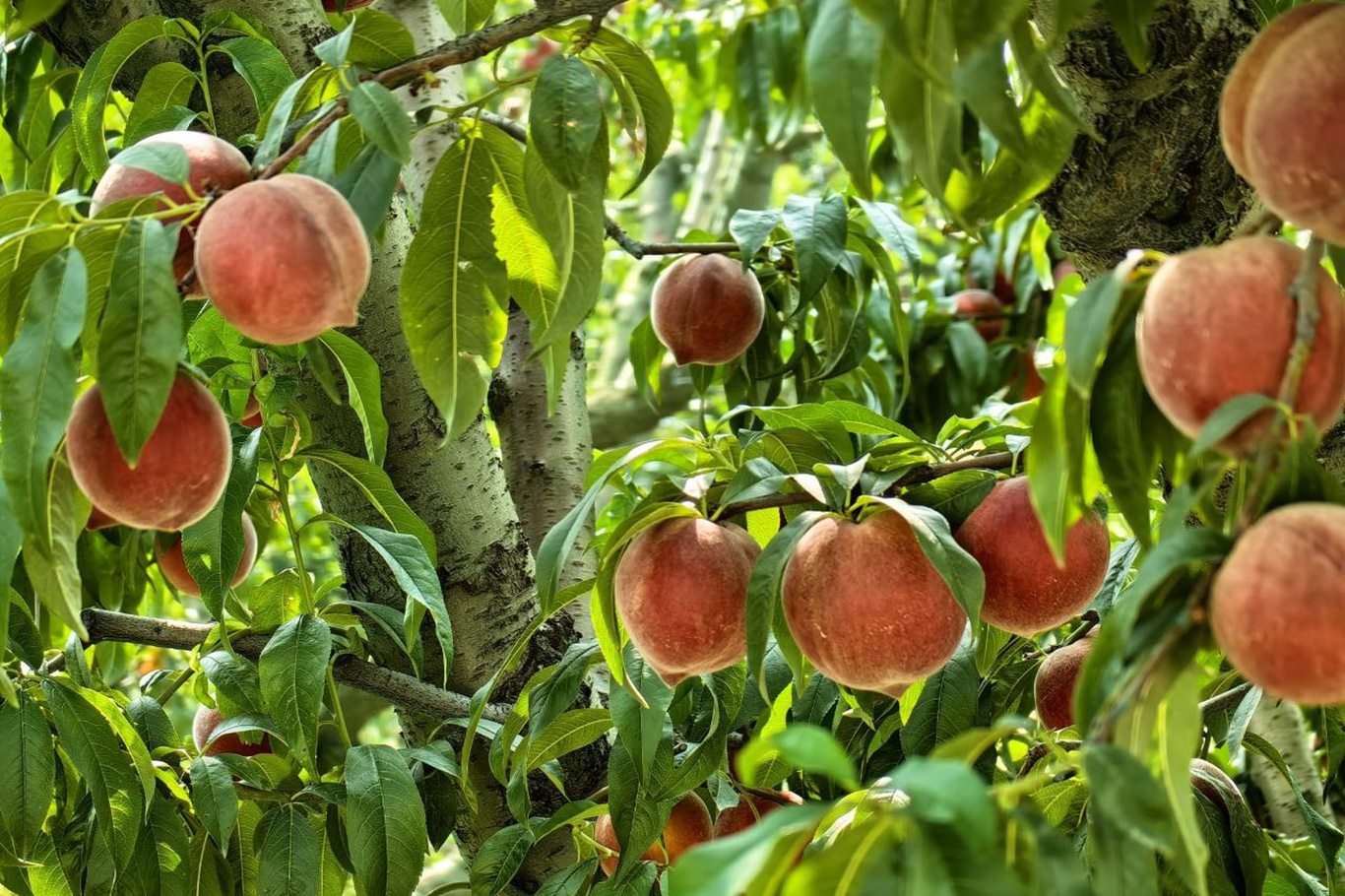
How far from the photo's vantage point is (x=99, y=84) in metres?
1.17

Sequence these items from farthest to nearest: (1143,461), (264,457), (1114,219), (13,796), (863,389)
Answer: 1. (863,389)
2. (264,457)
3. (13,796)
4. (1114,219)
5. (1143,461)

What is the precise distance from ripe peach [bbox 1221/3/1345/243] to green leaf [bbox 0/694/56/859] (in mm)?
946

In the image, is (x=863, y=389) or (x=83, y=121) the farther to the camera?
(x=863, y=389)

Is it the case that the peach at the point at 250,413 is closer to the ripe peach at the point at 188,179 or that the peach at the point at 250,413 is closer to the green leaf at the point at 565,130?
the ripe peach at the point at 188,179

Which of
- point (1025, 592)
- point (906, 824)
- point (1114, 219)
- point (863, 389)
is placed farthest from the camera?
point (863, 389)

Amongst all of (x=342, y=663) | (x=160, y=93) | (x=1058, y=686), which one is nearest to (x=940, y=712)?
(x=1058, y=686)

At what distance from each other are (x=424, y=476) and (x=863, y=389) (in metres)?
0.65

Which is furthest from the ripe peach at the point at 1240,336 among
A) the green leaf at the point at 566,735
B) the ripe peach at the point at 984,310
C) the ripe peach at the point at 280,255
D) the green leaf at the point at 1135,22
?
the ripe peach at the point at 984,310

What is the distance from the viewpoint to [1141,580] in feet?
1.79

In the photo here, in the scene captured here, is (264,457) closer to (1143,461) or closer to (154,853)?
(154,853)

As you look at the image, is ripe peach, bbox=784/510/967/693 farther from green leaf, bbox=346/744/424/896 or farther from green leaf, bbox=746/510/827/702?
green leaf, bbox=346/744/424/896

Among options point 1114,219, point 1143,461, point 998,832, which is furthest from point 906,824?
point 1114,219

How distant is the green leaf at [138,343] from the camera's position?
2.23ft

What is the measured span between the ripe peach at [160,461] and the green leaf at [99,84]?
0.46 meters
